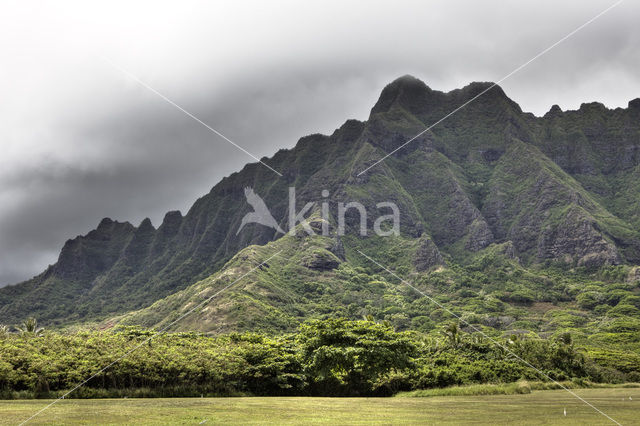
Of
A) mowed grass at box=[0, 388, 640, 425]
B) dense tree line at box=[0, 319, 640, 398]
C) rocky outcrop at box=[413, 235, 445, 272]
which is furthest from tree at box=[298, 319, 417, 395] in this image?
rocky outcrop at box=[413, 235, 445, 272]

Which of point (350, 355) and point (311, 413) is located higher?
point (350, 355)


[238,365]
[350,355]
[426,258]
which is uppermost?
[426,258]

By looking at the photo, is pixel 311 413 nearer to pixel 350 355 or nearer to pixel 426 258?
pixel 350 355

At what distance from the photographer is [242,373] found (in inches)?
1342

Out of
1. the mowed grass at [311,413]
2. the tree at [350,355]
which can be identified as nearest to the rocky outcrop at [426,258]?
the tree at [350,355]

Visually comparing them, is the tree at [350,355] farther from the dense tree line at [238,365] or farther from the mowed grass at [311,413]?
the mowed grass at [311,413]

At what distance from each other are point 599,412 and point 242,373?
2168cm

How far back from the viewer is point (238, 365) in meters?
34.1

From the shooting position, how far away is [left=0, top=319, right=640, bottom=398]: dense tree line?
1137 inches

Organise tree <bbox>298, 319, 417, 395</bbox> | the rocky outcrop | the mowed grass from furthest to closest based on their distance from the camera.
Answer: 1. the rocky outcrop
2. tree <bbox>298, 319, 417, 395</bbox>
3. the mowed grass

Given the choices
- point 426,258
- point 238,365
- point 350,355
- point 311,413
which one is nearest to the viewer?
point 311,413

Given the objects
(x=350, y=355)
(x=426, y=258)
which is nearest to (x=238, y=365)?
(x=350, y=355)

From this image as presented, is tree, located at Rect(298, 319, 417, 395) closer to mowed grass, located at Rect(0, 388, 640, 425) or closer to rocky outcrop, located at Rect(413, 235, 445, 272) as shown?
mowed grass, located at Rect(0, 388, 640, 425)

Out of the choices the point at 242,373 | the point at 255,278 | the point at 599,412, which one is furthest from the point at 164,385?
the point at 255,278
